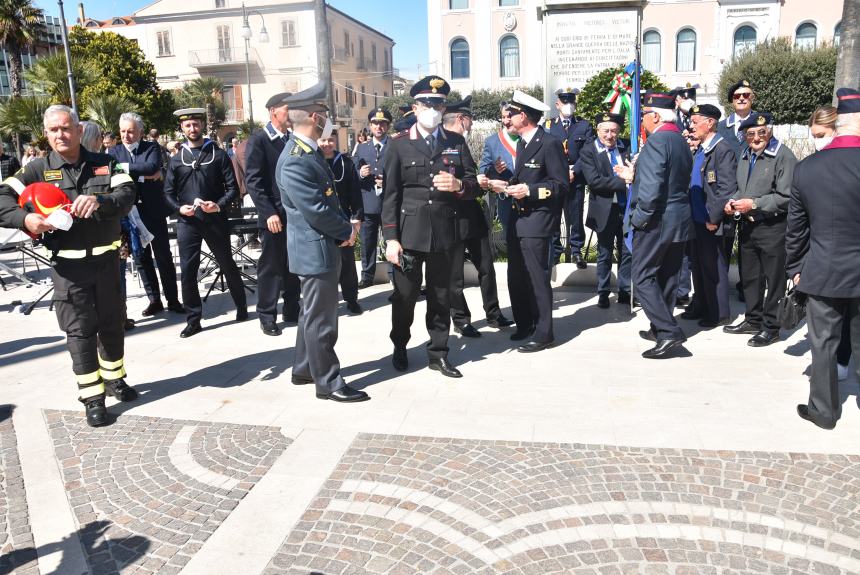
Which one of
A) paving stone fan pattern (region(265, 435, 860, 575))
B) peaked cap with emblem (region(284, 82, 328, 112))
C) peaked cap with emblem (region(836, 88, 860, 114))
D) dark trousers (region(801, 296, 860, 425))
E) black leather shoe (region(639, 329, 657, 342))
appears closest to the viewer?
paving stone fan pattern (region(265, 435, 860, 575))

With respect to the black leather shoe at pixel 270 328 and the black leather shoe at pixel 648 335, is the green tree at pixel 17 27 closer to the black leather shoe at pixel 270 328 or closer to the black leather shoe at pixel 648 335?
the black leather shoe at pixel 270 328

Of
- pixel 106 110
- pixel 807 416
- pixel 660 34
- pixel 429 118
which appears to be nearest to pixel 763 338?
pixel 807 416

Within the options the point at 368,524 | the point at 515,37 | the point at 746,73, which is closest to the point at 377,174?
the point at 368,524

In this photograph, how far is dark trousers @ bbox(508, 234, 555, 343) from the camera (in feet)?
19.6

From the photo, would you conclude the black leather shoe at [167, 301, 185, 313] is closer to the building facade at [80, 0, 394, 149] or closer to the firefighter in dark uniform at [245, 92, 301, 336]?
the firefighter in dark uniform at [245, 92, 301, 336]

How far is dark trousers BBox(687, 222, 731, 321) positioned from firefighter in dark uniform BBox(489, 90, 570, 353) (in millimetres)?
1580

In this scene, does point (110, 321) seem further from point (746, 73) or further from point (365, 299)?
point (746, 73)

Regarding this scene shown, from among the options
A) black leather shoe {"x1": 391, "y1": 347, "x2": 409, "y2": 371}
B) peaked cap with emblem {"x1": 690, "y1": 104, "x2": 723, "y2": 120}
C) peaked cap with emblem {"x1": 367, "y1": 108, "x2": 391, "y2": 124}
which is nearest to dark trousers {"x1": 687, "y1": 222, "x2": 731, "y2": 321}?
peaked cap with emblem {"x1": 690, "y1": 104, "x2": 723, "y2": 120}

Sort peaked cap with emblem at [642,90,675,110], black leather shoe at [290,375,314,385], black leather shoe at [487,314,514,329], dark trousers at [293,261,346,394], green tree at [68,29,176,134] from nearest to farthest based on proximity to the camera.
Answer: dark trousers at [293,261,346,394], black leather shoe at [290,375,314,385], peaked cap with emblem at [642,90,675,110], black leather shoe at [487,314,514,329], green tree at [68,29,176,134]

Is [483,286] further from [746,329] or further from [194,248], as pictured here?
[194,248]

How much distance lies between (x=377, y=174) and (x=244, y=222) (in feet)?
6.12

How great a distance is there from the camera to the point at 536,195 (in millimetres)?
5711

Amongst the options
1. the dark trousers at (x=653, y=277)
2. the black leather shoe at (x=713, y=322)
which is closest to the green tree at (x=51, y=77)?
the dark trousers at (x=653, y=277)

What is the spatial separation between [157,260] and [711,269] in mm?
5617
